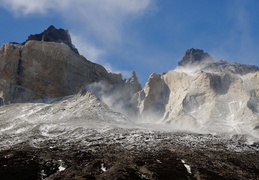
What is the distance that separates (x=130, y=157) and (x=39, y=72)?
90661mm

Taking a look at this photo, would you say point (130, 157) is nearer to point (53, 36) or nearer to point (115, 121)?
point (115, 121)

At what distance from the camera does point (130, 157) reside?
59.5 metres

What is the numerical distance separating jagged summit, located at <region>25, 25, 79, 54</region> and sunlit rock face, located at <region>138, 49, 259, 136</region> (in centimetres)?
5464

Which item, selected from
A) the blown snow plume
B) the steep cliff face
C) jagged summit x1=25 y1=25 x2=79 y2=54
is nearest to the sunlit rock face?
the blown snow plume

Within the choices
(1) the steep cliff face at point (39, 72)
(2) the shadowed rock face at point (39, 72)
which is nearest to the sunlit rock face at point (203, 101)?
(2) the shadowed rock face at point (39, 72)

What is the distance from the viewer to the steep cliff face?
134375 millimetres

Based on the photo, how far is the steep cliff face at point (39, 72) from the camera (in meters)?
134

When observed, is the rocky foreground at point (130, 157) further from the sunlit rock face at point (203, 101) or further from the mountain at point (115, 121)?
the sunlit rock face at point (203, 101)

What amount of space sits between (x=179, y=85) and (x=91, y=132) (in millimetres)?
80913

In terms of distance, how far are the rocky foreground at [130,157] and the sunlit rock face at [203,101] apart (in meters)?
46.8

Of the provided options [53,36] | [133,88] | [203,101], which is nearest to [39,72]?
[133,88]

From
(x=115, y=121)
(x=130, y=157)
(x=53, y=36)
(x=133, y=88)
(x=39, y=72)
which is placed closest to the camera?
(x=130, y=157)

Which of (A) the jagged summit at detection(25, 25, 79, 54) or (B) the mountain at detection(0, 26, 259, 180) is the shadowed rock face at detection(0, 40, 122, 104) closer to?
(B) the mountain at detection(0, 26, 259, 180)

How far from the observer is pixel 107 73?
16250 centimetres
